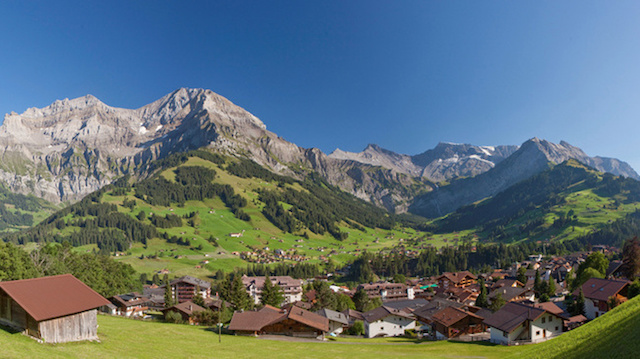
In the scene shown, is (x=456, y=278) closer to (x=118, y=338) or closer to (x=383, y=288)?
(x=383, y=288)

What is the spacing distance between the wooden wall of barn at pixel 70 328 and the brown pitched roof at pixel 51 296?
0.83 m

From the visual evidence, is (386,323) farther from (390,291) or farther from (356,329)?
(390,291)

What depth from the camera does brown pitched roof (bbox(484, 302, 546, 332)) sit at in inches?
2138

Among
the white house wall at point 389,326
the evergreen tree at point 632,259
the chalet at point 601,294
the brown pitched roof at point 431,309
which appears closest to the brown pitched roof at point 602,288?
the chalet at point 601,294

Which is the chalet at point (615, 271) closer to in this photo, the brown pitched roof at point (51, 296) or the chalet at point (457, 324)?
the chalet at point (457, 324)

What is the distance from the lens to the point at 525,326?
5506 cm

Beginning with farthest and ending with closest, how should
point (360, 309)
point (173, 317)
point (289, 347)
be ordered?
A: 1. point (360, 309)
2. point (173, 317)
3. point (289, 347)

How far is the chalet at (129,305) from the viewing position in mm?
97875

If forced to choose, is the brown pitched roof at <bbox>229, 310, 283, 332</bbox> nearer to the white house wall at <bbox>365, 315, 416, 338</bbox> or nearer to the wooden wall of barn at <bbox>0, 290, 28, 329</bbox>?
the white house wall at <bbox>365, 315, 416, 338</bbox>

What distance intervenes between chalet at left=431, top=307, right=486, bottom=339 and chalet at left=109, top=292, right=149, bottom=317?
81.3m

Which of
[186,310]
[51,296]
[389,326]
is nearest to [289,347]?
[51,296]

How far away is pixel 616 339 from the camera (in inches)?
734

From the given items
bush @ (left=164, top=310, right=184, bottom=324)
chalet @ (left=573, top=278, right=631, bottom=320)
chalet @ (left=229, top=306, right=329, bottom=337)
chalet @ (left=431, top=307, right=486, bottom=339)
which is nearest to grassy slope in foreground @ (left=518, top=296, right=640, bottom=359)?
chalet @ (left=229, top=306, right=329, bottom=337)

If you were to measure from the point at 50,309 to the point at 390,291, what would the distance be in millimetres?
133759
